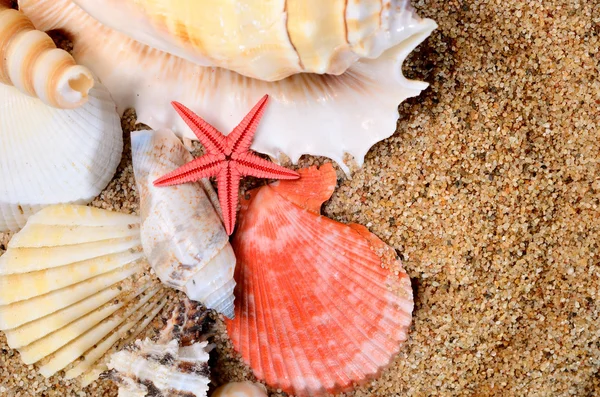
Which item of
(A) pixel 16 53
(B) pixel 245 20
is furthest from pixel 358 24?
(A) pixel 16 53

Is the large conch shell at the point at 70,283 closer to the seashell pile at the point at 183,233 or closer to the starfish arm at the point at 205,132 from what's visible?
the seashell pile at the point at 183,233

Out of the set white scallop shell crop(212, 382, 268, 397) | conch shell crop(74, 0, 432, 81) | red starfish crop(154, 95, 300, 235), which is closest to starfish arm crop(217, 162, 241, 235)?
red starfish crop(154, 95, 300, 235)

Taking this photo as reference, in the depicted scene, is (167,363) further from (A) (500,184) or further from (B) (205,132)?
(A) (500,184)

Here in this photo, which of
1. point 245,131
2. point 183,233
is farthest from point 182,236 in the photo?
point 245,131

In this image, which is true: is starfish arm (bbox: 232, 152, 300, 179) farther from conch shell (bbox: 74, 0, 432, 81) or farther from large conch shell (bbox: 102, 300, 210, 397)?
large conch shell (bbox: 102, 300, 210, 397)

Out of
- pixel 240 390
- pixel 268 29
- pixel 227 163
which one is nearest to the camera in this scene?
pixel 268 29

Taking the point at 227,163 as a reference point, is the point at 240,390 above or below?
below
